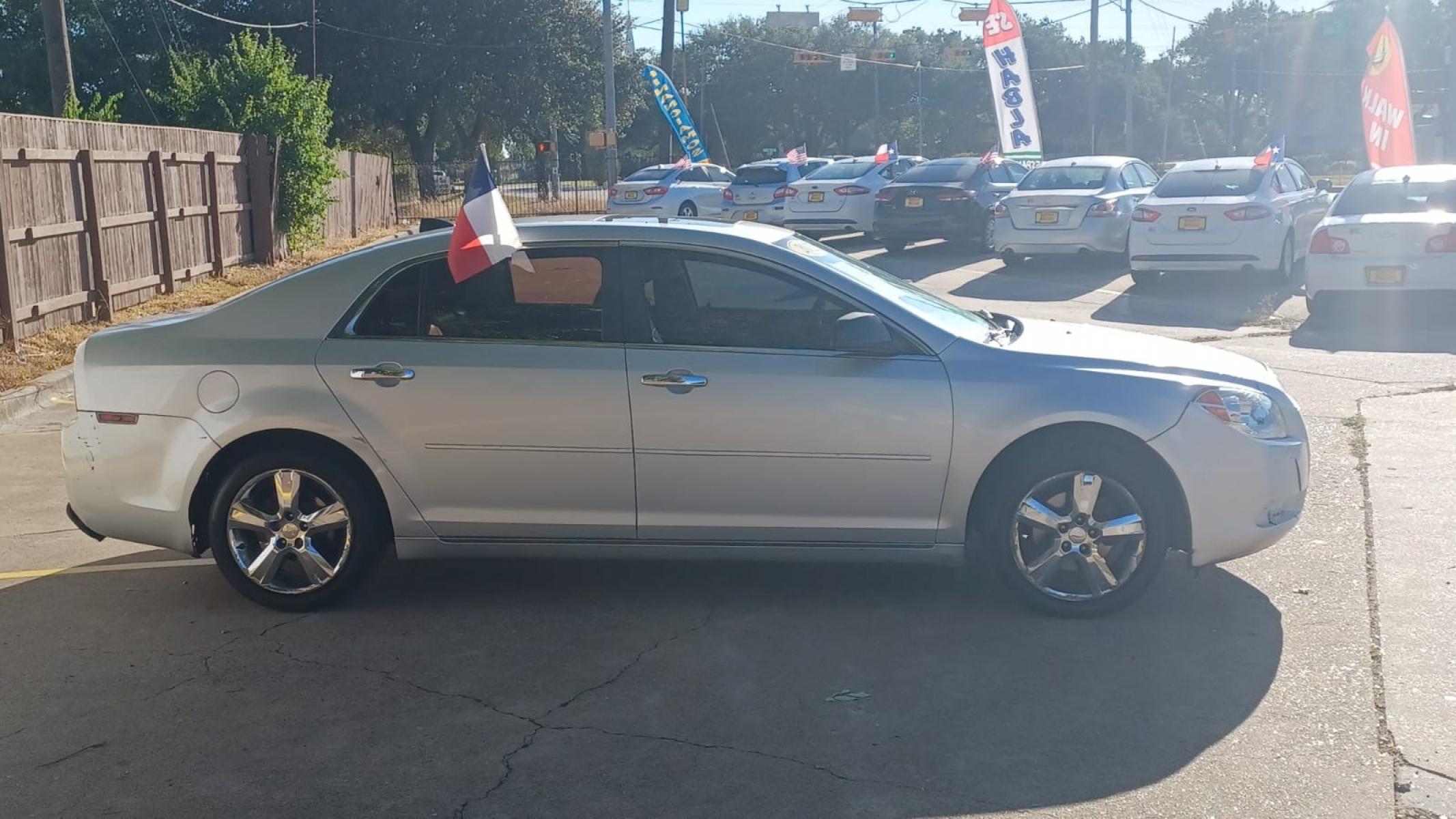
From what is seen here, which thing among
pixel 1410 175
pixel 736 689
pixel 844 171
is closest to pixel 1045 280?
pixel 1410 175

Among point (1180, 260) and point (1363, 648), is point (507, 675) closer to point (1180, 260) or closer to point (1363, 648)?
point (1363, 648)

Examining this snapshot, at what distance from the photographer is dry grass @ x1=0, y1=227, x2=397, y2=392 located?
1116cm

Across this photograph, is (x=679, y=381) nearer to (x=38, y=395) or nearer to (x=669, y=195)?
(x=38, y=395)

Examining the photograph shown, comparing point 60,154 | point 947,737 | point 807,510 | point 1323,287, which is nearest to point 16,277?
point 60,154

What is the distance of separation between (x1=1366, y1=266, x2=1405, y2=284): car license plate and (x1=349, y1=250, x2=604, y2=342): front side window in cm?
969

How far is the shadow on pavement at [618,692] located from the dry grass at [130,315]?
10.2 feet

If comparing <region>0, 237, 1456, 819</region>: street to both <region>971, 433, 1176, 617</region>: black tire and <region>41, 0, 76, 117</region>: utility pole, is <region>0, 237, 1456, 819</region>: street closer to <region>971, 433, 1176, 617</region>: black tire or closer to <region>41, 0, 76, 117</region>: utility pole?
<region>971, 433, 1176, 617</region>: black tire

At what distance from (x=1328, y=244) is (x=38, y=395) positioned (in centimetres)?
1133

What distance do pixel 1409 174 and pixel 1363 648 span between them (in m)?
10.2

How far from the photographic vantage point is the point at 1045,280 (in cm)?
1809

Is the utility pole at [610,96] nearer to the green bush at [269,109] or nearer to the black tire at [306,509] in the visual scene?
the green bush at [269,109]

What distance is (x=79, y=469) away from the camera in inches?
222

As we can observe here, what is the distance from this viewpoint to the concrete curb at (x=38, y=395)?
1002cm

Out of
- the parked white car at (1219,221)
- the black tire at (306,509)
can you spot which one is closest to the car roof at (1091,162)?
the parked white car at (1219,221)
